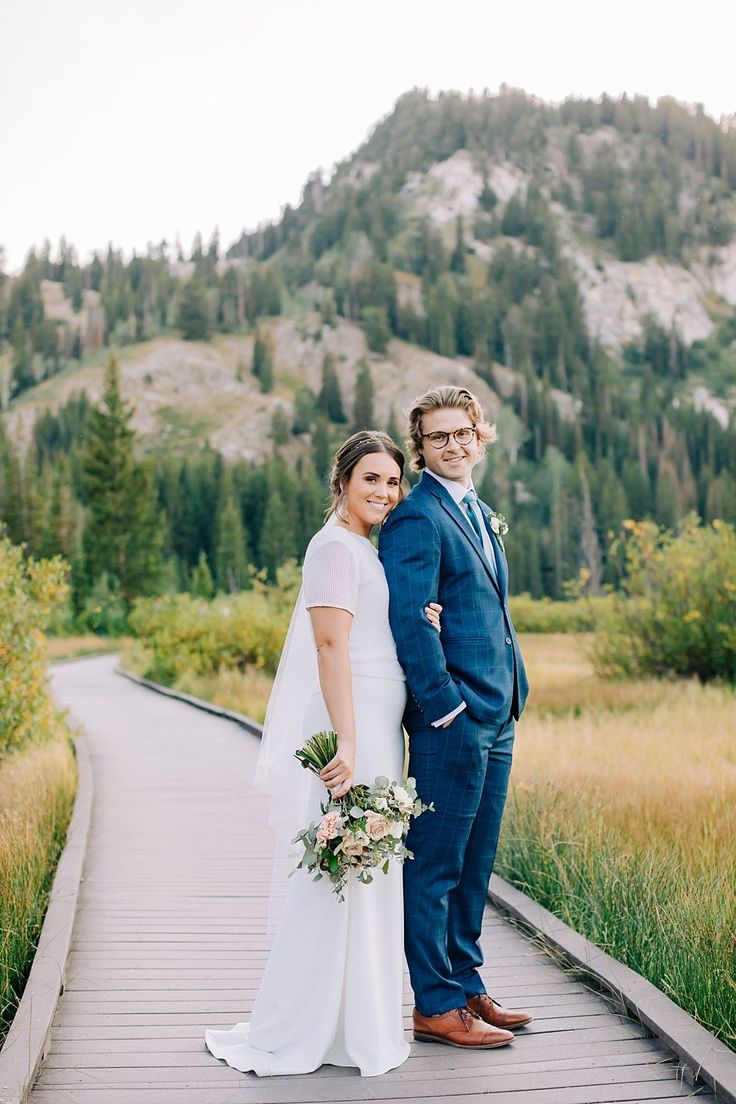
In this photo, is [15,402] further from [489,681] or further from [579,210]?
[489,681]

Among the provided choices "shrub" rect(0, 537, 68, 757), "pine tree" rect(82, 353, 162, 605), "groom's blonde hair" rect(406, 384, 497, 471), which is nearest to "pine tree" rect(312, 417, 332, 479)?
"pine tree" rect(82, 353, 162, 605)

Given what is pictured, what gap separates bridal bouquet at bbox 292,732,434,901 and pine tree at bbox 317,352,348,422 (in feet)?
384

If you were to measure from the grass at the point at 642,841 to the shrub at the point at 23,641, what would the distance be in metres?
4.27

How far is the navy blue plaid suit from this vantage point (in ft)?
11.0

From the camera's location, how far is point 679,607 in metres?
14.7

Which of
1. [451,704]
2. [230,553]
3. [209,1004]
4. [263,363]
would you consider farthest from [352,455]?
[263,363]

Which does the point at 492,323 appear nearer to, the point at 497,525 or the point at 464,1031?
the point at 497,525

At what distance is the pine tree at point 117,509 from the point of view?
5103 centimetres

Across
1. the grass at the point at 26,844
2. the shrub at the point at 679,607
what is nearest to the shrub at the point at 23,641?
the grass at the point at 26,844

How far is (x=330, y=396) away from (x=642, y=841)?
116 meters

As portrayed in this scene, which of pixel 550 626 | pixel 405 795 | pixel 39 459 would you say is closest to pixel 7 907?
pixel 405 795

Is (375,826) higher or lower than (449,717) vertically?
lower

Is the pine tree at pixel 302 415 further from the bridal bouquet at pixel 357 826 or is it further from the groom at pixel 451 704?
the bridal bouquet at pixel 357 826

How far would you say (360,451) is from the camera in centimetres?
356
